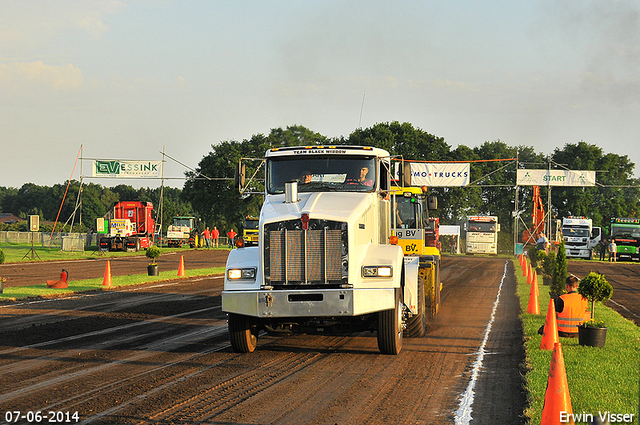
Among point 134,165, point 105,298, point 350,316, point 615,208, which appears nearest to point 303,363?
point 350,316

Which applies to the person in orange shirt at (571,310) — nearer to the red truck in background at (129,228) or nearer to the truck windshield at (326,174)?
the truck windshield at (326,174)

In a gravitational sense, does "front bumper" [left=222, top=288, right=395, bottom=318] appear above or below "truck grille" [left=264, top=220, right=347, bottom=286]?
below

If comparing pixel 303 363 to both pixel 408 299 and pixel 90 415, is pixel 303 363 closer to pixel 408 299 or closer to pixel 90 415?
pixel 408 299

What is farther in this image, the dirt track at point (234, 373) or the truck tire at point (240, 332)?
the truck tire at point (240, 332)

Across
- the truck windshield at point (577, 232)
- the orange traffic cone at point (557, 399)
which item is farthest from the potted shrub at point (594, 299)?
the truck windshield at point (577, 232)

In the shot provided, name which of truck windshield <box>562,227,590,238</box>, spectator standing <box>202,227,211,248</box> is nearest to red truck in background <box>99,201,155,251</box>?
spectator standing <box>202,227,211,248</box>

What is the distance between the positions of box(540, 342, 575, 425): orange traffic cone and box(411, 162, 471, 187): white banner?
1908 inches

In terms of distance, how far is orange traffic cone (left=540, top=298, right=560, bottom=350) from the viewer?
10258 mm

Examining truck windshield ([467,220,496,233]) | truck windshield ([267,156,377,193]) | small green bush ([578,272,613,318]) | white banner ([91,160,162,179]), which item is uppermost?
white banner ([91,160,162,179])

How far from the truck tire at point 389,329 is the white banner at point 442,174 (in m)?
44.5

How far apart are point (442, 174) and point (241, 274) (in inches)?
1834

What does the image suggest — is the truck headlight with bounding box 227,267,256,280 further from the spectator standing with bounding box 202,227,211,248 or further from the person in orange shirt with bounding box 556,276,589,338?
the spectator standing with bounding box 202,227,211,248

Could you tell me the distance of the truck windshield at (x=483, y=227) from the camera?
2518 inches

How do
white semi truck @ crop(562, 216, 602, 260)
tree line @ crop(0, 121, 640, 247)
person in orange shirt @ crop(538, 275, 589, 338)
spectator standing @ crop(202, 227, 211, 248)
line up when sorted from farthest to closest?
1. tree line @ crop(0, 121, 640, 247)
2. spectator standing @ crop(202, 227, 211, 248)
3. white semi truck @ crop(562, 216, 602, 260)
4. person in orange shirt @ crop(538, 275, 589, 338)
